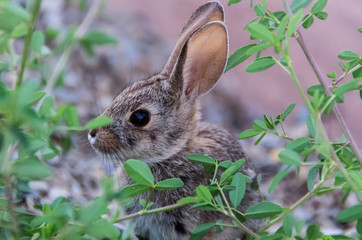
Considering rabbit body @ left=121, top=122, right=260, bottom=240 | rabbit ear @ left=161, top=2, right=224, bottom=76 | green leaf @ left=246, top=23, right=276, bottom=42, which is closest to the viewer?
green leaf @ left=246, top=23, right=276, bottom=42

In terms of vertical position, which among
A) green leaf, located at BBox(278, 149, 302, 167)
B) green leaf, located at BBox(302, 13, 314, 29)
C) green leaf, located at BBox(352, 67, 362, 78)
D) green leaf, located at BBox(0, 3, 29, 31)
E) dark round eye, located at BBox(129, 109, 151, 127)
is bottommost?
dark round eye, located at BBox(129, 109, 151, 127)

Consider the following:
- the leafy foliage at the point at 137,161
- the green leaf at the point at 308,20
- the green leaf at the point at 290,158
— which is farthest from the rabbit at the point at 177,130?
the green leaf at the point at 290,158

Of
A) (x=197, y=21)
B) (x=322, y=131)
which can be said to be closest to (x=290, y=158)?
(x=322, y=131)

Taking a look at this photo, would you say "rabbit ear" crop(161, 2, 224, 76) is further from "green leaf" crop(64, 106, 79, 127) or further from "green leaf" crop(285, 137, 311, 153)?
"green leaf" crop(285, 137, 311, 153)

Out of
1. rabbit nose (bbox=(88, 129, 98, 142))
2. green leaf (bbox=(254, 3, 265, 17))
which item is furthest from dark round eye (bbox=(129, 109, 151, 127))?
green leaf (bbox=(254, 3, 265, 17))

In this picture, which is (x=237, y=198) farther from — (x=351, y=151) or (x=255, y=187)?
(x=255, y=187)

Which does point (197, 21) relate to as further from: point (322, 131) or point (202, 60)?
point (322, 131)
